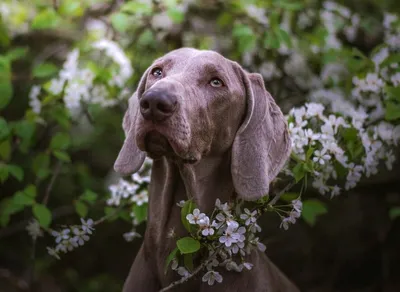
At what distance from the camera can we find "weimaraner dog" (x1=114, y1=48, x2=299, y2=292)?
259 cm

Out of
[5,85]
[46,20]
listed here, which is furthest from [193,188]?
[46,20]

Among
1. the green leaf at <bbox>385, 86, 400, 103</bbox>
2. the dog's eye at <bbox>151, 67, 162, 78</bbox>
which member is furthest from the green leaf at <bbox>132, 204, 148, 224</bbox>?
the green leaf at <bbox>385, 86, 400, 103</bbox>

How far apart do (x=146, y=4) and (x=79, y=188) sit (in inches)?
64.0

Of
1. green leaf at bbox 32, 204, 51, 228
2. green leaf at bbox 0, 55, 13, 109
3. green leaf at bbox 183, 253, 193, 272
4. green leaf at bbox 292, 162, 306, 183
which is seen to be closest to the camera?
green leaf at bbox 183, 253, 193, 272

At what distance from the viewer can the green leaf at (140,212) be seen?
3197 millimetres

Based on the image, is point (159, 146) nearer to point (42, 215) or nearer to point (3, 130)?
point (42, 215)

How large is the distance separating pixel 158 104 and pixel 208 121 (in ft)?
1.10

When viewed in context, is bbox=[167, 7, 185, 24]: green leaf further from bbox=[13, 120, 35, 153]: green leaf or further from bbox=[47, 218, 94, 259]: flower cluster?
bbox=[47, 218, 94, 259]: flower cluster

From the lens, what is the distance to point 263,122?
9.01ft

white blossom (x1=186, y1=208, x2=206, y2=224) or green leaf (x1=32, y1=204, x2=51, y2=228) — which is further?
green leaf (x1=32, y1=204, x2=51, y2=228)

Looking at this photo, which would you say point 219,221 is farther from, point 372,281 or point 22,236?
point 22,236

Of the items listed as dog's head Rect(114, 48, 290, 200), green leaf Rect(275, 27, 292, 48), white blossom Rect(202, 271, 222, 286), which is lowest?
white blossom Rect(202, 271, 222, 286)

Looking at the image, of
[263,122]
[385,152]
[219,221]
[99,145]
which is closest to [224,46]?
[99,145]

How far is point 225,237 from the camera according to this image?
2.47 metres
